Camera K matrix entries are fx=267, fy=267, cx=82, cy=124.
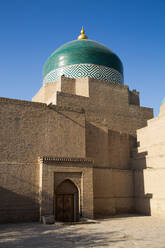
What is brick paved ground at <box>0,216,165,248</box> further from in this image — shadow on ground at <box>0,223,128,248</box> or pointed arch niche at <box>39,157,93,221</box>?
pointed arch niche at <box>39,157,93,221</box>

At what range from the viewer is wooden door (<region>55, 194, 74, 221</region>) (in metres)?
10.4

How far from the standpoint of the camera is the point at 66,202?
419 inches

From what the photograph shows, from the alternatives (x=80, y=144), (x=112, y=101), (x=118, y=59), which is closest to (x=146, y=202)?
(x=80, y=144)

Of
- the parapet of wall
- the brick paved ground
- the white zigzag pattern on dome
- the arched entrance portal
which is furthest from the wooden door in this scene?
the white zigzag pattern on dome

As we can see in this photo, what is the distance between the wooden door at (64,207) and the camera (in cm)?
1044

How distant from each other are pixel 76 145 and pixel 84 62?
6708 mm

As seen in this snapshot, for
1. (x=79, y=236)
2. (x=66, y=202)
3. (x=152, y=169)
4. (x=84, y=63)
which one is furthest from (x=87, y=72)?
(x=79, y=236)

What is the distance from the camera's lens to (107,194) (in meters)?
12.6

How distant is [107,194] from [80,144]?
9.56 feet

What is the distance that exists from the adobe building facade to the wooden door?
37mm

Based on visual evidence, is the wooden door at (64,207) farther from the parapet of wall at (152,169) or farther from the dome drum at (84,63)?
the dome drum at (84,63)

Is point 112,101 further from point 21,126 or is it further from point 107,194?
point 21,126

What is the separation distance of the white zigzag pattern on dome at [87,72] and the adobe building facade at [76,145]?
0.06 metres

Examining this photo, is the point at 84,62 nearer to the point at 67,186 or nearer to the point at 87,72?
the point at 87,72
